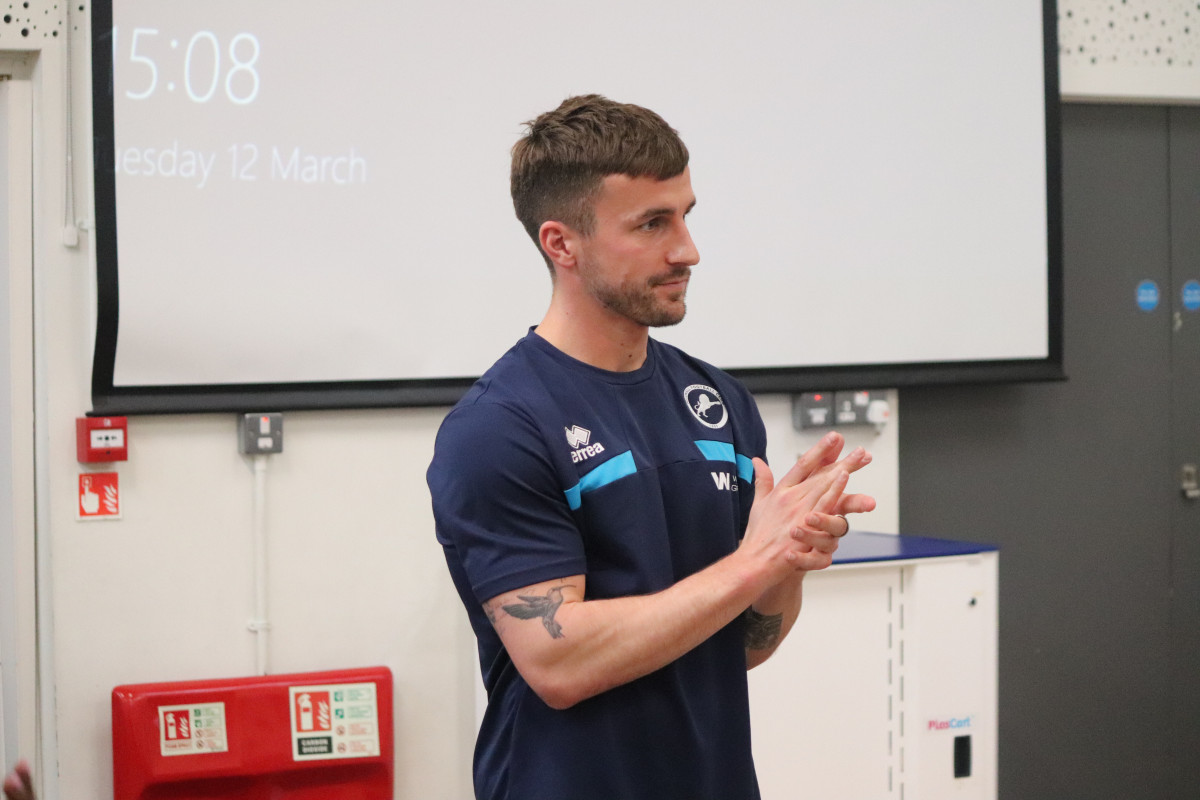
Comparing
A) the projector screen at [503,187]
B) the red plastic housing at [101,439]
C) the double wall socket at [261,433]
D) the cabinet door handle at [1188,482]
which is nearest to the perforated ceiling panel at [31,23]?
the projector screen at [503,187]

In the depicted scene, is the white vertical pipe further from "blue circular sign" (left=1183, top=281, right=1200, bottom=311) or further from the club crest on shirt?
"blue circular sign" (left=1183, top=281, right=1200, bottom=311)

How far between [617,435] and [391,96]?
5.73 ft

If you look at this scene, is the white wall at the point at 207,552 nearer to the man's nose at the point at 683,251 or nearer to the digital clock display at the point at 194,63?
the digital clock display at the point at 194,63

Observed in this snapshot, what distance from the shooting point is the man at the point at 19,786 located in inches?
38.9

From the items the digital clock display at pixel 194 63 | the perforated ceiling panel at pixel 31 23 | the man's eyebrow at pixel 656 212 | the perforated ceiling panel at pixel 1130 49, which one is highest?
the perforated ceiling panel at pixel 1130 49

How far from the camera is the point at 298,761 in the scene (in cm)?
265

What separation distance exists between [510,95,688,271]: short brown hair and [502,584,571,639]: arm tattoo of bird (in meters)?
0.43

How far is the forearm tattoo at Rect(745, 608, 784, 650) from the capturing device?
1.44 meters

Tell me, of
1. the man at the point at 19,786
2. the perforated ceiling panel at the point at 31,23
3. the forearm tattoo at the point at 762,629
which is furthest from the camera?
the perforated ceiling panel at the point at 31,23

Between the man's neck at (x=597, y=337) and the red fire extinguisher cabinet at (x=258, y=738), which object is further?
the red fire extinguisher cabinet at (x=258, y=738)

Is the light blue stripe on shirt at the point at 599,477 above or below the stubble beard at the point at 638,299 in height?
below

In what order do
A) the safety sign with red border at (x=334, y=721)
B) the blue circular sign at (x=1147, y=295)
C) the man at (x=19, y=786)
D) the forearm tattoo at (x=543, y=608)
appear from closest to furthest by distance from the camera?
the man at (x=19, y=786), the forearm tattoo at (x=543, y=608), the safety sign with red border at (x=334, y=721), the blue circular sign at (x=1147, y=295)

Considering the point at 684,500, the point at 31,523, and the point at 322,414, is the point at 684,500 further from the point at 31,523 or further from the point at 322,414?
the point at 31,523

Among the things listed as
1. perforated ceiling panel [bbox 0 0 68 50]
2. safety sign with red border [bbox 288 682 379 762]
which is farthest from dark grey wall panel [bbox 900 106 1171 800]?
perforated ceiling panel [bbox 0 0 68 50]
